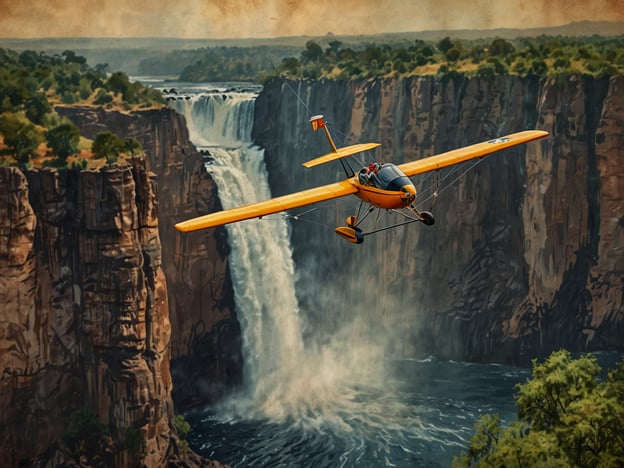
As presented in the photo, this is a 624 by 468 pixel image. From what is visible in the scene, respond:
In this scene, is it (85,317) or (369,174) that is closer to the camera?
(369,174)

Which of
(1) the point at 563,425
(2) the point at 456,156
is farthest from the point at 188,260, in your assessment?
(1) the point at 563,425

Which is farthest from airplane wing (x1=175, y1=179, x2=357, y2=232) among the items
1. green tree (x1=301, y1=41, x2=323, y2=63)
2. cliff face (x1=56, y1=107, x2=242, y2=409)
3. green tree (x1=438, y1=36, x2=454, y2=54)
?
green tree (x1=301, y1=41, x2=323, y2=63)

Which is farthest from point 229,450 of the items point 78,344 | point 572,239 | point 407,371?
point 572,239

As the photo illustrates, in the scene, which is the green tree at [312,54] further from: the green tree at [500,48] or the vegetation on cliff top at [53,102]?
the vegetation on cliff top at [53,102]

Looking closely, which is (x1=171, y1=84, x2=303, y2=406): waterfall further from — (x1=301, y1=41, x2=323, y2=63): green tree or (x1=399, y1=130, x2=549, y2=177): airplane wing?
(x1=399, y1=130, x2=549, y2=177): airplane wing

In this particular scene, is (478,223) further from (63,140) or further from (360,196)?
(360,196)

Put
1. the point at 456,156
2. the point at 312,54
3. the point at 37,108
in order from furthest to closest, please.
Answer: the point at 312,54
the point at 37,108
the point at 456,156
